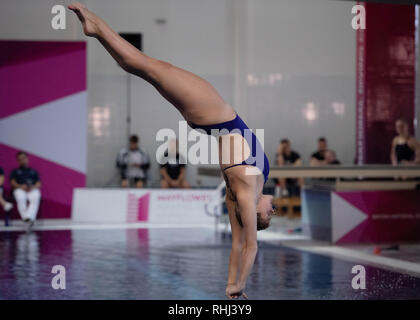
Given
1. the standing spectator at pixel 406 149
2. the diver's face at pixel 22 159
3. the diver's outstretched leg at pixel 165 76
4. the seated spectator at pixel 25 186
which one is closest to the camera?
the diver's outstretched leg at pixel 165 76

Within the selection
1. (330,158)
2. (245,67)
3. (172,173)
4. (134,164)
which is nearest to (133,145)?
(134,164)

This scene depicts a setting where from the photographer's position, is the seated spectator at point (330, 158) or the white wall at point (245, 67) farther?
the white wall at point (245, 67)

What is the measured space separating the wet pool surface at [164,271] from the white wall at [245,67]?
4651 mm

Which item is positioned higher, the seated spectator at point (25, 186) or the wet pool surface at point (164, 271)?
the seated spectator at point (25, 186)

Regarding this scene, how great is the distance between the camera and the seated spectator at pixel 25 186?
37.6ft

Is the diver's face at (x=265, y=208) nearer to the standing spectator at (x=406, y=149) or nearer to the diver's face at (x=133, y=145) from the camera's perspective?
the standing spectator at (x=406, y=149)

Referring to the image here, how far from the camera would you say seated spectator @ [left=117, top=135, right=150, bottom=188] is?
534 inches

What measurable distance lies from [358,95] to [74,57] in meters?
5.51

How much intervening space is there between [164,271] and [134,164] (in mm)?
6401

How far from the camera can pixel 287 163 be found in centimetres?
1363

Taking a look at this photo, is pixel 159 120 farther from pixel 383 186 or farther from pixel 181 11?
pixel 383 186

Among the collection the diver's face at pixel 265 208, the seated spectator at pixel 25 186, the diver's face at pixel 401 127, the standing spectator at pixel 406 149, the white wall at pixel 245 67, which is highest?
the white wall at pixel 245 67

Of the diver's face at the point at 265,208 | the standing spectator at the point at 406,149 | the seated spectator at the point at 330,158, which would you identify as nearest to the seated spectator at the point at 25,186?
the seated spectator at the point at 330,158

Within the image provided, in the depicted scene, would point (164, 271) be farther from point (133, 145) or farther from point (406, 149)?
point (133, 145)
